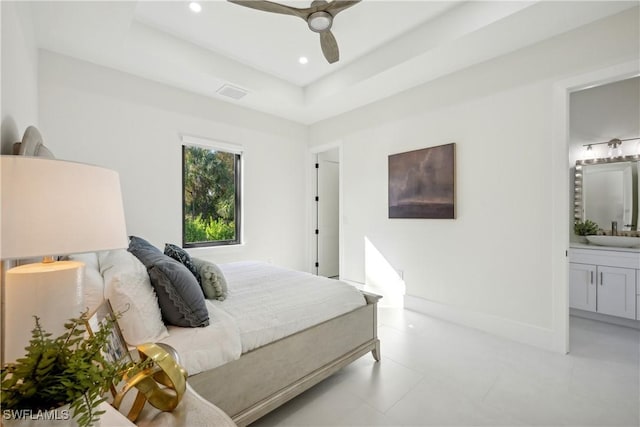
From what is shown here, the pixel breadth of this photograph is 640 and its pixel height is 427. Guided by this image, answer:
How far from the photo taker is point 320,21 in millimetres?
2094

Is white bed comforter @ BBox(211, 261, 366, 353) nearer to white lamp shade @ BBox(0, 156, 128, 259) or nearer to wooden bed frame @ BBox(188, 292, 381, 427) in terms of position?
wooden bed frame @ BBox(188, 292, 381, 427)

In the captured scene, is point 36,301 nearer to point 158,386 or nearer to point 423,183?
point 158,386

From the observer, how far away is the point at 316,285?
7.72 ft

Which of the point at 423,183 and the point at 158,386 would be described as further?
the point at 423,183

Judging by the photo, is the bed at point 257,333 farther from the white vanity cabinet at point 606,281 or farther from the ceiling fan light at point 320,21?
the white vanity cabinet at point 606,281

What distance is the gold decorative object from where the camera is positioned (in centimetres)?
84

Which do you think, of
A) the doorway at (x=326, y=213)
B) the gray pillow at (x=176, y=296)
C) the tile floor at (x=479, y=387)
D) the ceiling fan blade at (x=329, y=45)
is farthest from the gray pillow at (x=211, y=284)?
the doorway at (x=326, y=213)

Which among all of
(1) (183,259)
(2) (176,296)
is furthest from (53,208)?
(1) (183,259)

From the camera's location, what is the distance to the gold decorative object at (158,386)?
2.76 feet

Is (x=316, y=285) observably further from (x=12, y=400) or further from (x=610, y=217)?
(x=610, y=217)

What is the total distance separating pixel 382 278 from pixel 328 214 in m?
1.77

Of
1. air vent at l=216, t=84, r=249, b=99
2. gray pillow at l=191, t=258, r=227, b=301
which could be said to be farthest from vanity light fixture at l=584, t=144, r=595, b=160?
gray pillow at l=191, t=258, r=227, b=301

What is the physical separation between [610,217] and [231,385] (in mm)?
4493

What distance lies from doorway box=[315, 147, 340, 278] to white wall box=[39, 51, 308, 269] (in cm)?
37
